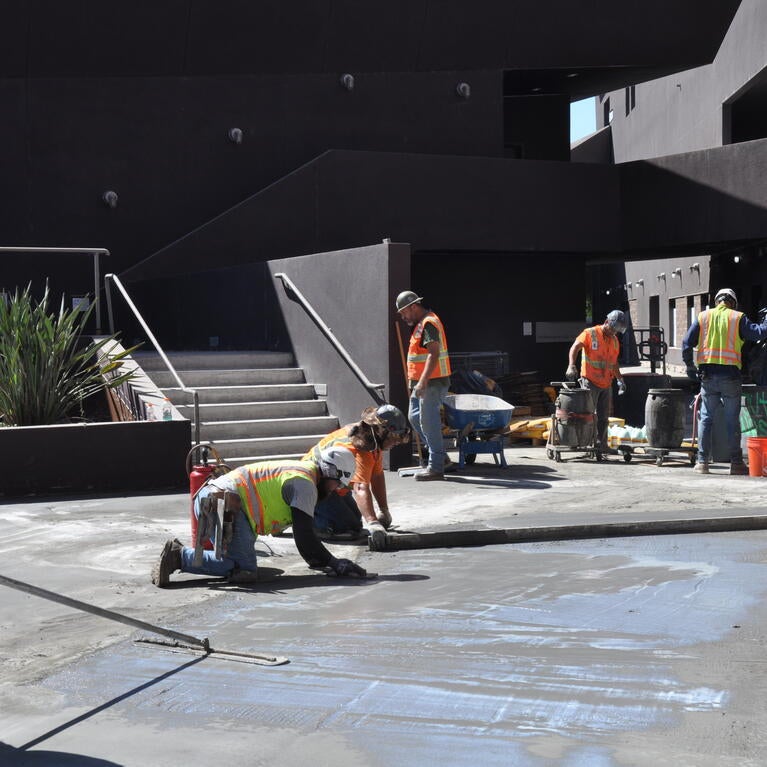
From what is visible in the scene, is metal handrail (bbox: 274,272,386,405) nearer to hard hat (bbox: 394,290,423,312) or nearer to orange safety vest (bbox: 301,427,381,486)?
hard hat (bbox: 394,290,423,312)

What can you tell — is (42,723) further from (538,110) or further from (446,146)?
(538,110)

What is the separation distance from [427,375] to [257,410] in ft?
10.2

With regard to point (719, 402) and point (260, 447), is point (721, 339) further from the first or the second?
point (260, 447)

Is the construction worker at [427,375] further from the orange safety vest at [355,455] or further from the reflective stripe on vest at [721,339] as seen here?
the orange safety vest at [355,455]

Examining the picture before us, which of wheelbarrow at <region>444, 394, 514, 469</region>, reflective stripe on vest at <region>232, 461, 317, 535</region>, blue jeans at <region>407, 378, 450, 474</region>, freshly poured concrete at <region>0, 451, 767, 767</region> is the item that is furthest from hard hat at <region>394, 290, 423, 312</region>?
reflective stripe on vest at <region>232, 461, 317, 535</region>

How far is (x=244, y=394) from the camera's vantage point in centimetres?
1505

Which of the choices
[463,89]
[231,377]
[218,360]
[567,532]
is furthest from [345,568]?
[463,89]

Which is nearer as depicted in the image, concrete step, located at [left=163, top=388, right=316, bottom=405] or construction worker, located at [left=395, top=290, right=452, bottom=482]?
construction worker, located at [left=395, top=290, right=452, bottom=482]

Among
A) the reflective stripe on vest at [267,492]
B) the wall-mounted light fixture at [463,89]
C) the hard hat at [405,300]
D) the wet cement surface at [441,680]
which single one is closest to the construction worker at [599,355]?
the hard hat at [405,300]

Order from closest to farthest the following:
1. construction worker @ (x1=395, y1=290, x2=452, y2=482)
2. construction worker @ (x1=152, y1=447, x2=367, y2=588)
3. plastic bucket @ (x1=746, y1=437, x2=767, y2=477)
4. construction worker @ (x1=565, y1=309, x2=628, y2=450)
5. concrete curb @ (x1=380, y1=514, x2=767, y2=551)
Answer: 1. construction worker @ (x1=152, y1=447, x2=367, y2=588)
2. concrete curb @ (x1=380, y1=514, x2=767, y2=551)
3. construction worker @ (x1=395, y1=290, x2=452, y2=482)
4. plastic bucket @ (x1=746, y1=437, x2=767, y2=477)
5. construction worker @ (x1=565, y1=309, x2=628, y2=450)

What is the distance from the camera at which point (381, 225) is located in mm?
20922

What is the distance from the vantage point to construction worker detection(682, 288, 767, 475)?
1323 centimetres

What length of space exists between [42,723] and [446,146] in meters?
19.4

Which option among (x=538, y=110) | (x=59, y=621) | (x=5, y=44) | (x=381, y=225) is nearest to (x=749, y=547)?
(x=59, y=621)
